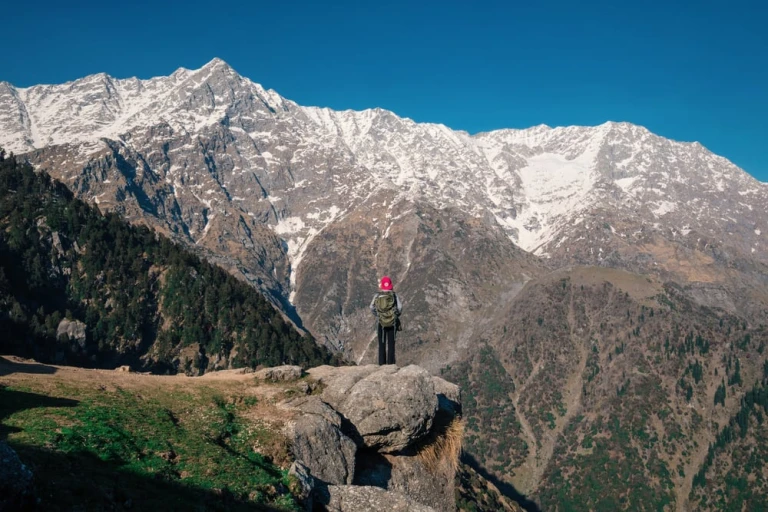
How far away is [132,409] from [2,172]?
18257 centimetres

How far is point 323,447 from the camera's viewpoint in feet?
82.9

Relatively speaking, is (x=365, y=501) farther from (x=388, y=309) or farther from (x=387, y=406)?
(x=388, y=309)

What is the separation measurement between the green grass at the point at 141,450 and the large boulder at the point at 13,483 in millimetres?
737

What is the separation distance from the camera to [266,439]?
24594mm

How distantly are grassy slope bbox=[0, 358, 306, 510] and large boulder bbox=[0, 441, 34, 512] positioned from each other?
85 centimetres

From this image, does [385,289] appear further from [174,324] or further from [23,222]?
[23,222]

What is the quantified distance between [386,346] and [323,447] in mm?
10017

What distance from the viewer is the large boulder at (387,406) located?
92.5ft

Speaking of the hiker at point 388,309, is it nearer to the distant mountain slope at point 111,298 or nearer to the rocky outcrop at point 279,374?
the rocky outcrop at point 279,374

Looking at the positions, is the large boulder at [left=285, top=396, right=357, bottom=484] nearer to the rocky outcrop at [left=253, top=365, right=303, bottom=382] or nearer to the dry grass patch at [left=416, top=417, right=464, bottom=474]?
the dry grass patch at [left=416, top=417, right=464, bottom=474]

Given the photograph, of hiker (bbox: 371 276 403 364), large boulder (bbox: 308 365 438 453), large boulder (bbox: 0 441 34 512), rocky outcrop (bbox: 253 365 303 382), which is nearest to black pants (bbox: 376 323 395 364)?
hiker (bbox: 371 276 403 364)

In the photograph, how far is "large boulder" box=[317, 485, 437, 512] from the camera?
20.8 m

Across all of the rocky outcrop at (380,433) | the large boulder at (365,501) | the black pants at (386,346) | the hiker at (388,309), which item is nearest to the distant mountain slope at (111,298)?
the black pants at (386,346)

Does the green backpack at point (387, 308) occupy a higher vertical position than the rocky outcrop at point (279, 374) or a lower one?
higher
